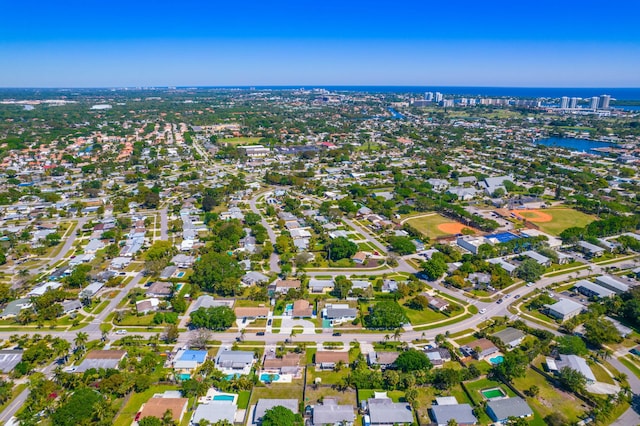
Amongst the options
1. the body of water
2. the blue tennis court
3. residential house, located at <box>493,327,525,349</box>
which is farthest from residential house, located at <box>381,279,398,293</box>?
the body of water

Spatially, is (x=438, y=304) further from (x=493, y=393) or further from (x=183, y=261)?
(x=183, y=261)

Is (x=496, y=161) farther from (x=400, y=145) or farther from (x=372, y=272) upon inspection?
(x=372, y=272)

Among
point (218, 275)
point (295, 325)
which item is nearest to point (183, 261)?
point (218, 275)

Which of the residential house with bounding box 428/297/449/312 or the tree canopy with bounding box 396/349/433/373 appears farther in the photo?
the residential house with bounding box 428/297/449/312

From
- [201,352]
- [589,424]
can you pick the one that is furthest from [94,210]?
[589,424]

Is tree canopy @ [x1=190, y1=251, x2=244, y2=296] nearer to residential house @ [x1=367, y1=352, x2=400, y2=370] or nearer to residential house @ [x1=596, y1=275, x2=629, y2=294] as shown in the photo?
residential house @ [x1=367, y1=352, x2=400, y2=370]

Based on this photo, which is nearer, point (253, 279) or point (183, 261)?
point (253, 279)
